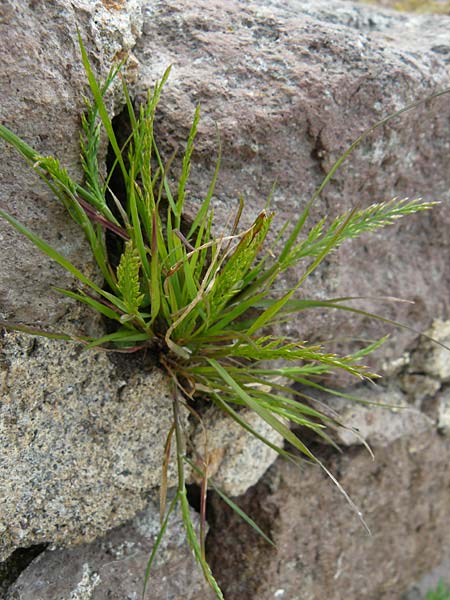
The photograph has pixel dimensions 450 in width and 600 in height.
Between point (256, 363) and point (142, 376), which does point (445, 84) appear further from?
point (142, 376)

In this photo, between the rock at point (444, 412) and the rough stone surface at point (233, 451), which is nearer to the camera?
the rough stone surface at point (233, 451)

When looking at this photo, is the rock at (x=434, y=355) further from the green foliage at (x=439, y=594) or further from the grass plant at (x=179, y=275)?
the green foliage at (x=439, y=594)

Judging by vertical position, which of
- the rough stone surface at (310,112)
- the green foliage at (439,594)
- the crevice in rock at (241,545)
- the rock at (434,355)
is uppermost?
the rough stone surface at (310,112)

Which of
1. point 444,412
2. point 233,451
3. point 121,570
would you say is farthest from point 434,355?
point 121,570

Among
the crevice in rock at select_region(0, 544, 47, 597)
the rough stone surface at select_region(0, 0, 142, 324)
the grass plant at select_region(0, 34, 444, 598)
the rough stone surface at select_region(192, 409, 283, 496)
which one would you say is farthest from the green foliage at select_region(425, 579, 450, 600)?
the rough stone surface at select_region(0, 0, 142, 324)

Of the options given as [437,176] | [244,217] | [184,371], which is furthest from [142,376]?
[437,176]

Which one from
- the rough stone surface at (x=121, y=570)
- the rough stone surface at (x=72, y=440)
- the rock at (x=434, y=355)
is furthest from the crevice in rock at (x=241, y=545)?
the rock at (x=434, y=355)

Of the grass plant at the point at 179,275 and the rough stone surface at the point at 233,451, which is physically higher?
the grass plant at the point at 179,275
